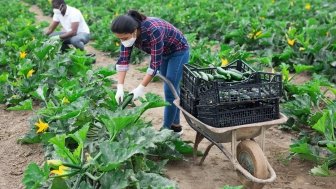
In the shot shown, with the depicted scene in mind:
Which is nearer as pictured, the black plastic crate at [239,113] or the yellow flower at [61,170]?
the yellow flower at [61,170]

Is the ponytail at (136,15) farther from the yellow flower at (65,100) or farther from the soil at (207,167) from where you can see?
A: the soil at (207,167)

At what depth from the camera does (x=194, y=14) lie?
11.4 meters

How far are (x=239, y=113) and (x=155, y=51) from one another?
109cm

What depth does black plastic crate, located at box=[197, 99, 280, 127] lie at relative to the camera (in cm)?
384

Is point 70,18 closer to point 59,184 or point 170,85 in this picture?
point 170,85

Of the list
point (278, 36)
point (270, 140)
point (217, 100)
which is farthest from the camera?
point (278, 36)

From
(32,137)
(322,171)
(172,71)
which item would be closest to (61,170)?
(32,137)

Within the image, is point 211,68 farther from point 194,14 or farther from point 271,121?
point 194,14

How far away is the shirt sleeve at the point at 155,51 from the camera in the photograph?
4.48 meters

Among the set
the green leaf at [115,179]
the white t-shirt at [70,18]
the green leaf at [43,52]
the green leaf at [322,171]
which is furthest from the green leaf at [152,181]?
the white t-shirt at [70,18]

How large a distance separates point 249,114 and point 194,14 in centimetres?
779

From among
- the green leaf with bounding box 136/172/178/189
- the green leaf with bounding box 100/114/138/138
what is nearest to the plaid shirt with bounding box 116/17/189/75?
the green leaf with bounding box 100/114/138/138

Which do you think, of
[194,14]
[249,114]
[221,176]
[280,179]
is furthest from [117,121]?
[194,14]

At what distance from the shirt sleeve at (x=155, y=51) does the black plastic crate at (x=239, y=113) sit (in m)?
0.69
